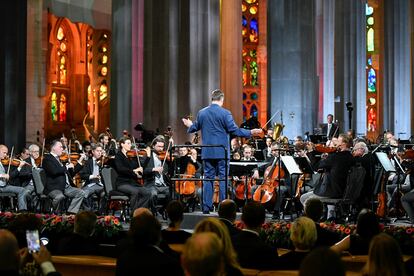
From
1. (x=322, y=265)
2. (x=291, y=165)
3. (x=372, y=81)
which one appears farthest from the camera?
(x=372, y=81)

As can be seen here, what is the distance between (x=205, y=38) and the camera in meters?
25.6

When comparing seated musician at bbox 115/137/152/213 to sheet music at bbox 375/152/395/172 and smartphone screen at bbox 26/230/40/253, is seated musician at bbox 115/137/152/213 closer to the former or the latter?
sheet music at bbox 375/152/395/172

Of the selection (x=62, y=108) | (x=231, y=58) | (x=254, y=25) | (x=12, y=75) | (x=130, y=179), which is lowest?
(x=130, y=179)

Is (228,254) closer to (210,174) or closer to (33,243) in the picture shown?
(33,243)

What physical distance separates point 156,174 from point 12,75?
352 inches

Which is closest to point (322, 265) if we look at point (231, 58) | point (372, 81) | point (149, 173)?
point (149, 173)

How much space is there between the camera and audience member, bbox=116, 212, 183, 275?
229 inches

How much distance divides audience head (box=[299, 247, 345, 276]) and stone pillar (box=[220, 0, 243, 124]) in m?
25.8

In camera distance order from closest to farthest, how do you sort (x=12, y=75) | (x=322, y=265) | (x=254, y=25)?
(x=322, y=265)
(x=12, y=75)
(x=254, y=25)

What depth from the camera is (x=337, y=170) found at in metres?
13.8

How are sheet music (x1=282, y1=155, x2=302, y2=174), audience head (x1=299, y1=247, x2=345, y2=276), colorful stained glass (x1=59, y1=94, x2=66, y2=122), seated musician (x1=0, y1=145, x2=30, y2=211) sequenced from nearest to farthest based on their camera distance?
audience head (x1=299, y1=247, x2=345, y2=276) → sheet music (x1=282, y1=155, x2=302, y2=174) → seated musician (x1=0, y1=145, x2=30, y2=211) → colorful stained glass (x1=59, y1=94, x2=66, y2=122)

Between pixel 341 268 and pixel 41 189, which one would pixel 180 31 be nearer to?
pixel 41 189

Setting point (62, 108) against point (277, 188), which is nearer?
point (277, 188)

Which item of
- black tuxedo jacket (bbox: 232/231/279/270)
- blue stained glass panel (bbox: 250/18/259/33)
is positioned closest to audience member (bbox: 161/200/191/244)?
black tuxedo jacket (bbox: 232/231/279/270)
